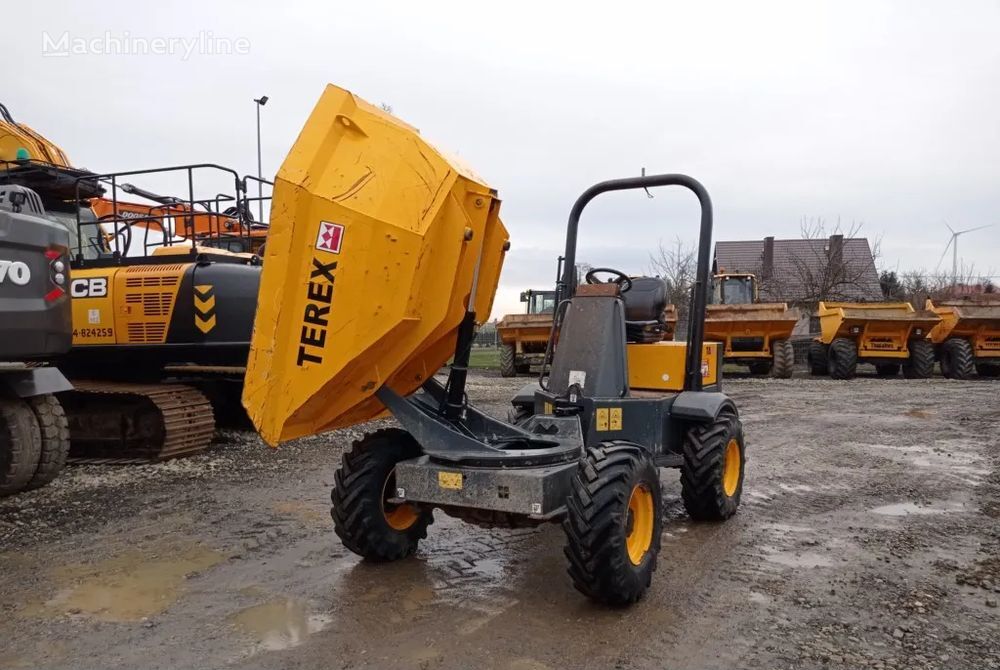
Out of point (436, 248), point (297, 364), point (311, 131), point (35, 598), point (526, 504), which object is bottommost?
point (35, 598)

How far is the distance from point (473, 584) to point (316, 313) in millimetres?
1644

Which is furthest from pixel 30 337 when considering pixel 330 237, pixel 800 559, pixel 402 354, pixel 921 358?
pixel 921 358

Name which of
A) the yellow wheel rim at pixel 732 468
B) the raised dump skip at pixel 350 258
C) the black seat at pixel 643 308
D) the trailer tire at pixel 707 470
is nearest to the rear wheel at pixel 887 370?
the yellow wheel rim at pixel 732 468

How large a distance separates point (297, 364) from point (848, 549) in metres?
3.49

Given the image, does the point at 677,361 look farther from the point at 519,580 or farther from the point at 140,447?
the point at 140,447

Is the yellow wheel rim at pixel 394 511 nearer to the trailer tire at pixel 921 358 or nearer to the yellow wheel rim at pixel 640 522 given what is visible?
the yellow wheel rim at pixel 640 522

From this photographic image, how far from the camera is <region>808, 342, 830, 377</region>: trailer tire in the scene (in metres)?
19.0

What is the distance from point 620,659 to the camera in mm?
3242

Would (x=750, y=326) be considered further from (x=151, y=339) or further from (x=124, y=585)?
(x=124, y=585)

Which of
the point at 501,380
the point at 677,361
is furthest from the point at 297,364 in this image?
the point at 501,380

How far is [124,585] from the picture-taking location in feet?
13.6

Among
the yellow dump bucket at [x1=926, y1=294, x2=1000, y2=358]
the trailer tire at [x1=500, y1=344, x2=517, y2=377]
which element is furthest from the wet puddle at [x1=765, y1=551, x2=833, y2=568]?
the yellow dump bucket at [x1=926, y1=294, x2=1000, y2=358]

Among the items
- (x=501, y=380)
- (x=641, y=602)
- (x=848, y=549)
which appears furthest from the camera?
(x=501, y=380)

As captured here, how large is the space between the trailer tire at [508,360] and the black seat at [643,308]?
42.5 ft
